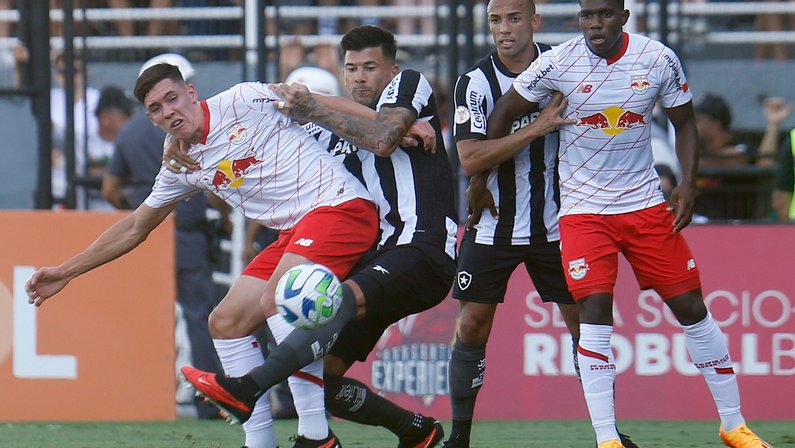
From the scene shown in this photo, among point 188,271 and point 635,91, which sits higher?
point 635,91

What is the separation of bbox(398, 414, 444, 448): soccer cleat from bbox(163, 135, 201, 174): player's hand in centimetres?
167

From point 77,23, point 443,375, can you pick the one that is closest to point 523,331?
point 443,375

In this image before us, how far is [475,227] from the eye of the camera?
23.1 feet

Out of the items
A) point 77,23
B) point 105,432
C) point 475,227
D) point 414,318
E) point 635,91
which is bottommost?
point 105,432

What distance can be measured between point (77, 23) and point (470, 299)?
16.0 feet

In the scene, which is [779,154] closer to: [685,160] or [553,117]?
[685,160]

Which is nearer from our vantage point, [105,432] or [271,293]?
[271,293]

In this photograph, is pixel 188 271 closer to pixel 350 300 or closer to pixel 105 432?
pixel 105 432

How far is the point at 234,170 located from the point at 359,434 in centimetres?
268

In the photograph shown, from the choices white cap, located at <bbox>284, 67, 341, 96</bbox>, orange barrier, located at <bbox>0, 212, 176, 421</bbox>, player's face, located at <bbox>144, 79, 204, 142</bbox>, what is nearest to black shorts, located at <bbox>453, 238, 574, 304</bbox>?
player's face, located at <bbox>144, 79, 204, 142</bbox>

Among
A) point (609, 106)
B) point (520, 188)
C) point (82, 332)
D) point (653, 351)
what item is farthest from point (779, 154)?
point (82, 332)

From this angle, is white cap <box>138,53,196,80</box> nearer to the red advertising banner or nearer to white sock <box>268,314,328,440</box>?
the red advertising banner

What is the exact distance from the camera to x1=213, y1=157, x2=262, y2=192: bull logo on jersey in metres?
6.17

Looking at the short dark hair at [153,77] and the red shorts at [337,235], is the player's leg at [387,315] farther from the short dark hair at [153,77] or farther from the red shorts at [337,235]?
the short dark hair at [153,77]
